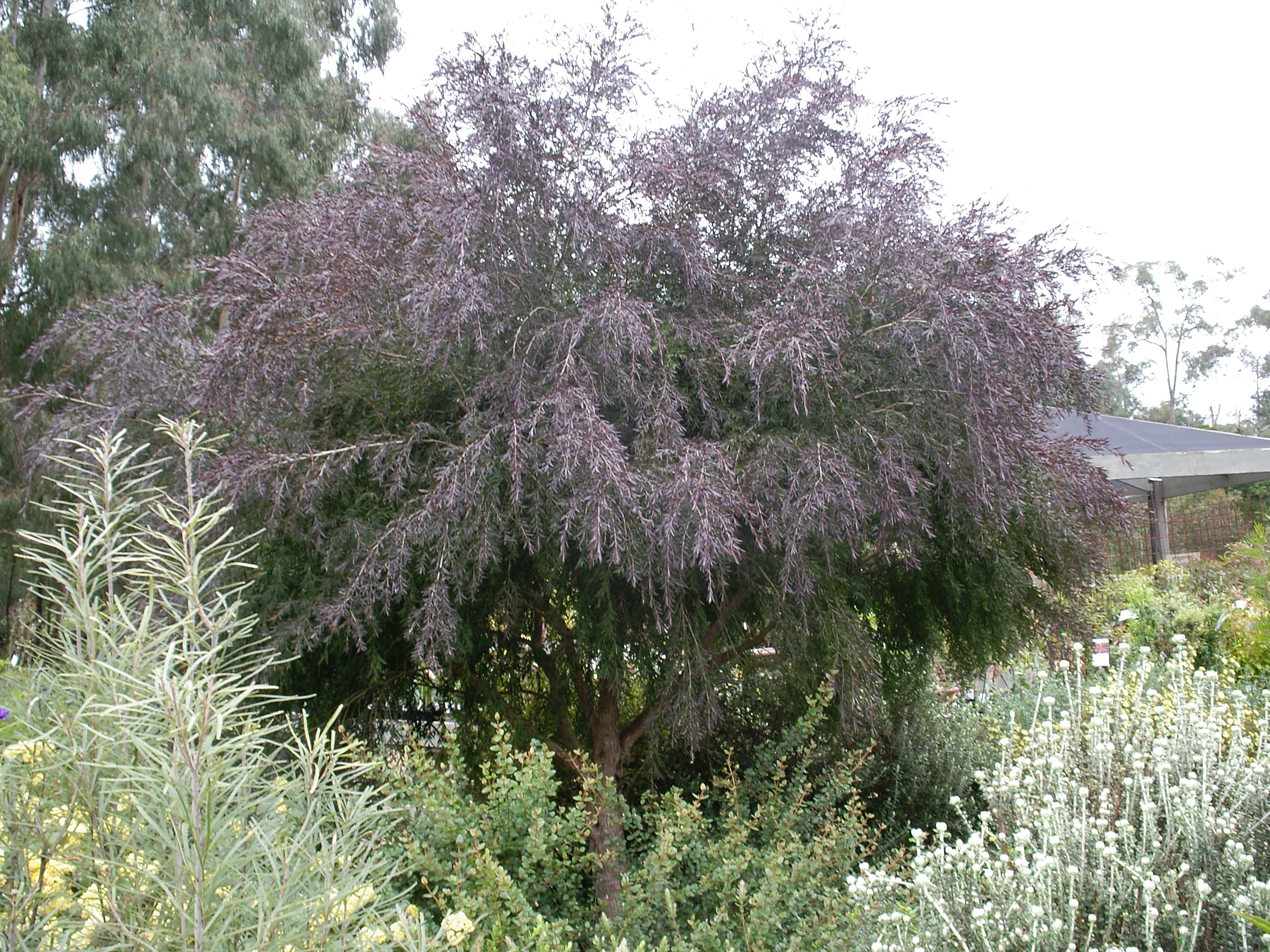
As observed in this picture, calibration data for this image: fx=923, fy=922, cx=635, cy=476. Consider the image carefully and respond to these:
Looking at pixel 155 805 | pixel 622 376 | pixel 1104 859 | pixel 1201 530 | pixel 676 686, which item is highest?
pixel 622 376

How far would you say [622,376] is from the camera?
3.02 m

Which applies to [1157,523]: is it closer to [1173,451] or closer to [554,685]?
[1173,451]

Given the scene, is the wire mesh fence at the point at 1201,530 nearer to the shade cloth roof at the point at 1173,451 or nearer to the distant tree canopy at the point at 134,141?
the shade cloth roof at the point at 1173,451

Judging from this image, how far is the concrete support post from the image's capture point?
38.4ft

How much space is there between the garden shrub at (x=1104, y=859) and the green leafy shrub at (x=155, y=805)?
4.71 ft

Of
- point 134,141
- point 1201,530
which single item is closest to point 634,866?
point 134,141

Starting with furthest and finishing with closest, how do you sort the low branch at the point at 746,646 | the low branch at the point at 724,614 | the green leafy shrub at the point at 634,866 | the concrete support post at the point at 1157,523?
the concrete support post at the point at 1157,523 → the low branch at the point at 746,646 → the low branch at the point at 724,614 → the green leafy shrub at the point at 634,866

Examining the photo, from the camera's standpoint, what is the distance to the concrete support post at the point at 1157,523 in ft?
38.4

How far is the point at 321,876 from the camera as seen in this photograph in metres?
1.30

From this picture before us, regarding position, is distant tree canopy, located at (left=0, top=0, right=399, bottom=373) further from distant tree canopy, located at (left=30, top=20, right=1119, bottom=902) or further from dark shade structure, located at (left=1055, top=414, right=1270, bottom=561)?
dark shade structure, located at (left=1055, top=414, right=1270, bottom=561)

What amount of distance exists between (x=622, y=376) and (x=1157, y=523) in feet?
36.2

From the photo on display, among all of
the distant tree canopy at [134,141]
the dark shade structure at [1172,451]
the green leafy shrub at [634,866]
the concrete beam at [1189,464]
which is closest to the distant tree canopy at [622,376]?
the green leafy shrub at [634,866]

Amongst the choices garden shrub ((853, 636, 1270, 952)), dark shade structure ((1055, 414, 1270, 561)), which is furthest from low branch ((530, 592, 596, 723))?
dark shade structure ((1055, 414, 1270, 561))

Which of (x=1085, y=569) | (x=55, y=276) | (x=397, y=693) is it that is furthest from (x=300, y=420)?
(x=55, y=276)
